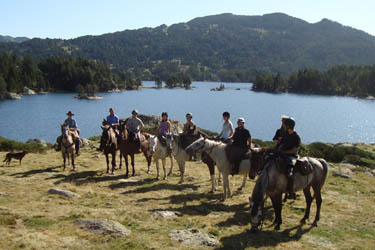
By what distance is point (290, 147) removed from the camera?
31.9 feet

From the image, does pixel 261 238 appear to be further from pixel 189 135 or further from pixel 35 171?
pixel 35 171

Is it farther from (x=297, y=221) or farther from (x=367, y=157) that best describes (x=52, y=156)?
(x=367, y=157)

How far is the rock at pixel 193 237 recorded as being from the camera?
8.40 metres

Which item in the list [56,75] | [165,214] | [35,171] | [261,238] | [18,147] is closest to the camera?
[261,238]

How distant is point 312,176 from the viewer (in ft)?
34.2

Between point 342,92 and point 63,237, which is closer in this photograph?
point 63,237

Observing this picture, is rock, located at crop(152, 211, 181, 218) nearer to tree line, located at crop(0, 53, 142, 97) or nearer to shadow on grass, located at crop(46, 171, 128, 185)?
shadow on grass, located at crop(46, 171, 128, 185)

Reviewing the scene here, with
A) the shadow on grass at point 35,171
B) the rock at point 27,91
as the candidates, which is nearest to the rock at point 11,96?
the rock at point 27,91

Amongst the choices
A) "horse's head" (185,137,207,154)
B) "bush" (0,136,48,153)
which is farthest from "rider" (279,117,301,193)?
"bush" (0,136,48,153)

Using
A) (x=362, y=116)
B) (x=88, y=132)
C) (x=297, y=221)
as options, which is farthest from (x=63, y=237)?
(x=362, y=116)

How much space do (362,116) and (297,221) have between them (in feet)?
295

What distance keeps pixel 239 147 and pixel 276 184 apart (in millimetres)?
3207

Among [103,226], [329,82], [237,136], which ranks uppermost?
[329,82]

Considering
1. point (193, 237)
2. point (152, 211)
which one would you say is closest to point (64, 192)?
point (152, 211)
